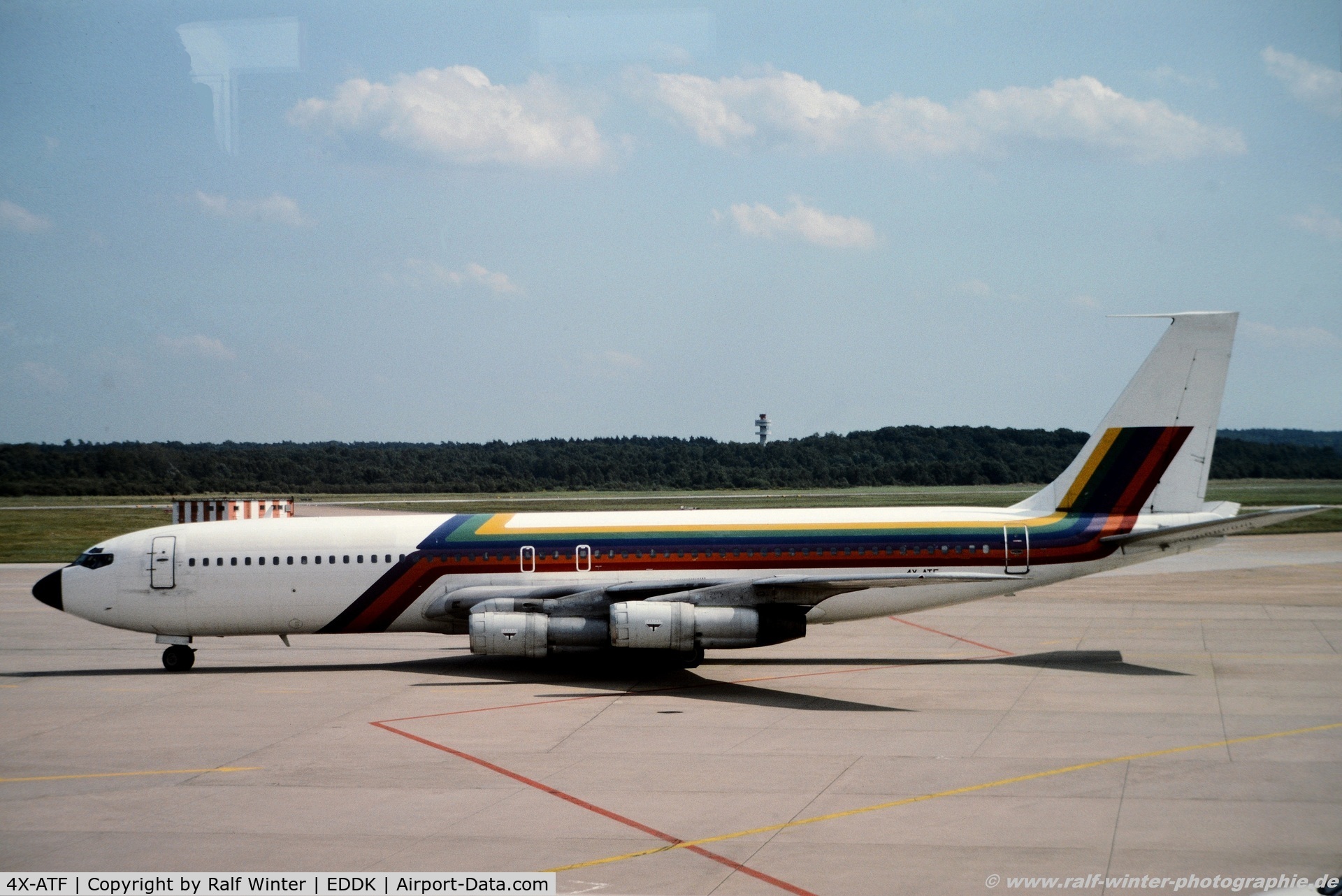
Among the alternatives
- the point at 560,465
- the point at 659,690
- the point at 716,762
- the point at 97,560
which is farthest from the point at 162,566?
the point at 560,465

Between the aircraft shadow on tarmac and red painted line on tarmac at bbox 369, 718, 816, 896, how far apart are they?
452 cm

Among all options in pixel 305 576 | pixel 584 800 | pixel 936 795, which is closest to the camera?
pixel 936 795

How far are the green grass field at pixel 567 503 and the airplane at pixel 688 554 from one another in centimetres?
2809

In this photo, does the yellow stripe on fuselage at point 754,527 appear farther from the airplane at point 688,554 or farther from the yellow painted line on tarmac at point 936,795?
the yellow painted line on tarmac at point 936,795

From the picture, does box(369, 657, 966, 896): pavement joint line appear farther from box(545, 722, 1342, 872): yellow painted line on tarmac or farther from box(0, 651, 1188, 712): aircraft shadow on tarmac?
box(545, 722, 1342, 872): yellow painted line on tarmac

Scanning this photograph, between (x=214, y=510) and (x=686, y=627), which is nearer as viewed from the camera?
(x=686, y=627)

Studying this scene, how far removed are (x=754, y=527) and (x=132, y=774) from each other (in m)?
14.6

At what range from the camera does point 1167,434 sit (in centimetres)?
2806

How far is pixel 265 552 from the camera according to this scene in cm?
2794

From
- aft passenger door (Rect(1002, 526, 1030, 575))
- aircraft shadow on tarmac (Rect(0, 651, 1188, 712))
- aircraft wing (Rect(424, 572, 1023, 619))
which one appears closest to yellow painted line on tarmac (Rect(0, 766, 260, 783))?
aircraft shadow on tarmac (Rect(0, 651, 1188, 712))

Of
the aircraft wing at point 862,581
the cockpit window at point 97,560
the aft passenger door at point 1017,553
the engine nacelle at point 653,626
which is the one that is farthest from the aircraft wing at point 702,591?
the cockpit window at point 97,560

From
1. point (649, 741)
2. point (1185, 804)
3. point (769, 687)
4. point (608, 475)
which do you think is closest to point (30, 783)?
point (649, 741)

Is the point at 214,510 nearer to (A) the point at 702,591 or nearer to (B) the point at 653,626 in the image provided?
(B) the point at 653,626

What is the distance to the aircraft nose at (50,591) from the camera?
92.3ft
